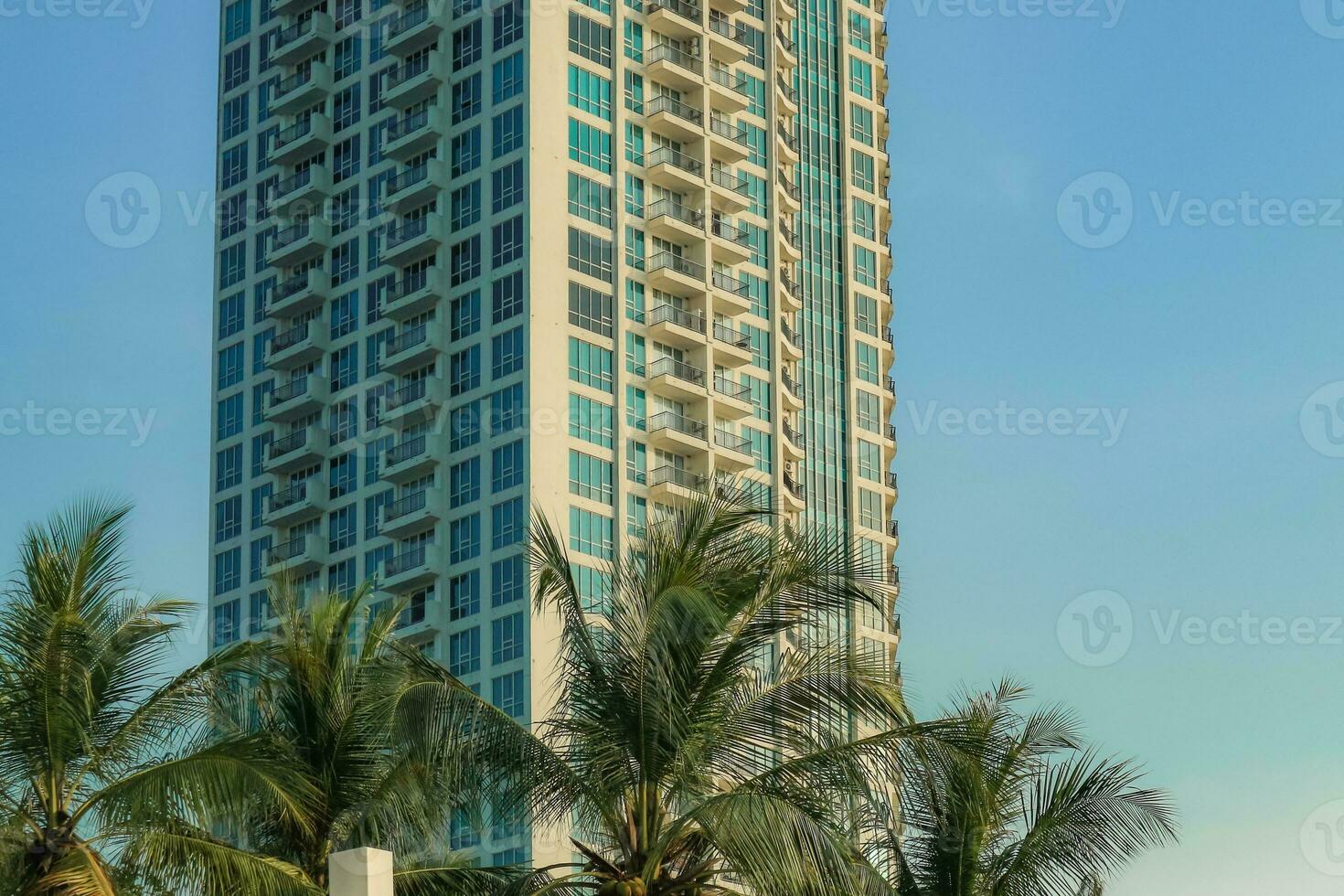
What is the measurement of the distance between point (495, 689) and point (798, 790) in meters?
63.7

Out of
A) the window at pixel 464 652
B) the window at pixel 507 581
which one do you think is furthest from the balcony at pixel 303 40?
the window at pixel 464 652

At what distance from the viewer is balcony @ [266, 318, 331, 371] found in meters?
106

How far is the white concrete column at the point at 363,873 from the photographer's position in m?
19.5

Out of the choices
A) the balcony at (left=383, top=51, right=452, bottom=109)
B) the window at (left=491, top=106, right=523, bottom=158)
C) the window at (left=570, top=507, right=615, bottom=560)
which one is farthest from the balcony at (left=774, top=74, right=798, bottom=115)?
the window at (left=570, top=507, right=615, bottom=560)

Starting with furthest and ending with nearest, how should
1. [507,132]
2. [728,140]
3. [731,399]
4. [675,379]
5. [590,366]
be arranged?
[728,140], [731,399], [675,379], [507,132], [590,366]

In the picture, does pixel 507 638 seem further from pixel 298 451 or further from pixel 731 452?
pixel 298 451

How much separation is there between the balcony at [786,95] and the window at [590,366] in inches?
725

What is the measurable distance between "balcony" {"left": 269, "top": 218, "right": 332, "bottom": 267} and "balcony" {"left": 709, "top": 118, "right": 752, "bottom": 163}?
1845 centimetres

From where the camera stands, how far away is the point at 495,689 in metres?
90.2

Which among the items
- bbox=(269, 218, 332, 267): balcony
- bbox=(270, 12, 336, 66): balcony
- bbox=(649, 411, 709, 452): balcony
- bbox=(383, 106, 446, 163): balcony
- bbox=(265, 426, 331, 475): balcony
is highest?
bbox=(270, 12, 336, 66): balcony

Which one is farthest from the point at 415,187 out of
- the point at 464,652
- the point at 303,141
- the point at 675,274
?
the point at 464,652

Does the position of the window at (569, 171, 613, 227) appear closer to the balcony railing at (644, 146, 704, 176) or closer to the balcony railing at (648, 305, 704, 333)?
the balcony railing at (644, 146, 704, 176)

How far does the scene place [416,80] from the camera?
102312 mm

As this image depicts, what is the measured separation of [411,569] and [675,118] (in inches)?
915
